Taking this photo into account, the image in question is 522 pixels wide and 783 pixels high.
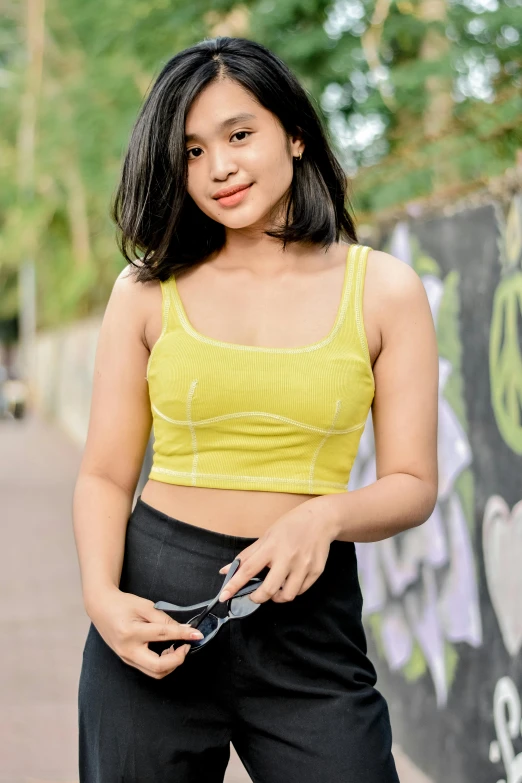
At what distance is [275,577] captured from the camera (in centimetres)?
169

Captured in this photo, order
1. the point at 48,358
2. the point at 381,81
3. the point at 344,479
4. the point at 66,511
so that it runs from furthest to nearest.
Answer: the point at 48,358
the point at 66,511
the point at 381,81
the point at 344,479

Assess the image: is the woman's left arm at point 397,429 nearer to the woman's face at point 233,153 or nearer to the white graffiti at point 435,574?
the woman's face at point 233,153

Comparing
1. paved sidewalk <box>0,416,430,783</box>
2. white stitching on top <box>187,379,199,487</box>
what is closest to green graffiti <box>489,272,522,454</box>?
paved sidewalk <box>0,416,430,783</box>

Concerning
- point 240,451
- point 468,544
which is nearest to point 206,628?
point 240,451

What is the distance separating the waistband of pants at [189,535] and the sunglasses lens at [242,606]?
0.12m

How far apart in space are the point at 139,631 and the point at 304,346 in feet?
1.64

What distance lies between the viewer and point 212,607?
71.4 inches

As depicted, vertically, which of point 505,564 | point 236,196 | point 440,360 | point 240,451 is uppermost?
point 236,196

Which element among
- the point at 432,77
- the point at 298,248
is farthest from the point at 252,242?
the point at 432,77

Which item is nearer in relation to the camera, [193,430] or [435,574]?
[193,430]

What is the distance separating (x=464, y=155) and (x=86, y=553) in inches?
144

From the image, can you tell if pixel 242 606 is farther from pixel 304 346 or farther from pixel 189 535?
pixel 304 346

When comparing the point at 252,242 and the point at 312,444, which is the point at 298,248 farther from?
the point at 312,444

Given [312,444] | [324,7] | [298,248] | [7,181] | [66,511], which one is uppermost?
[7,181]
